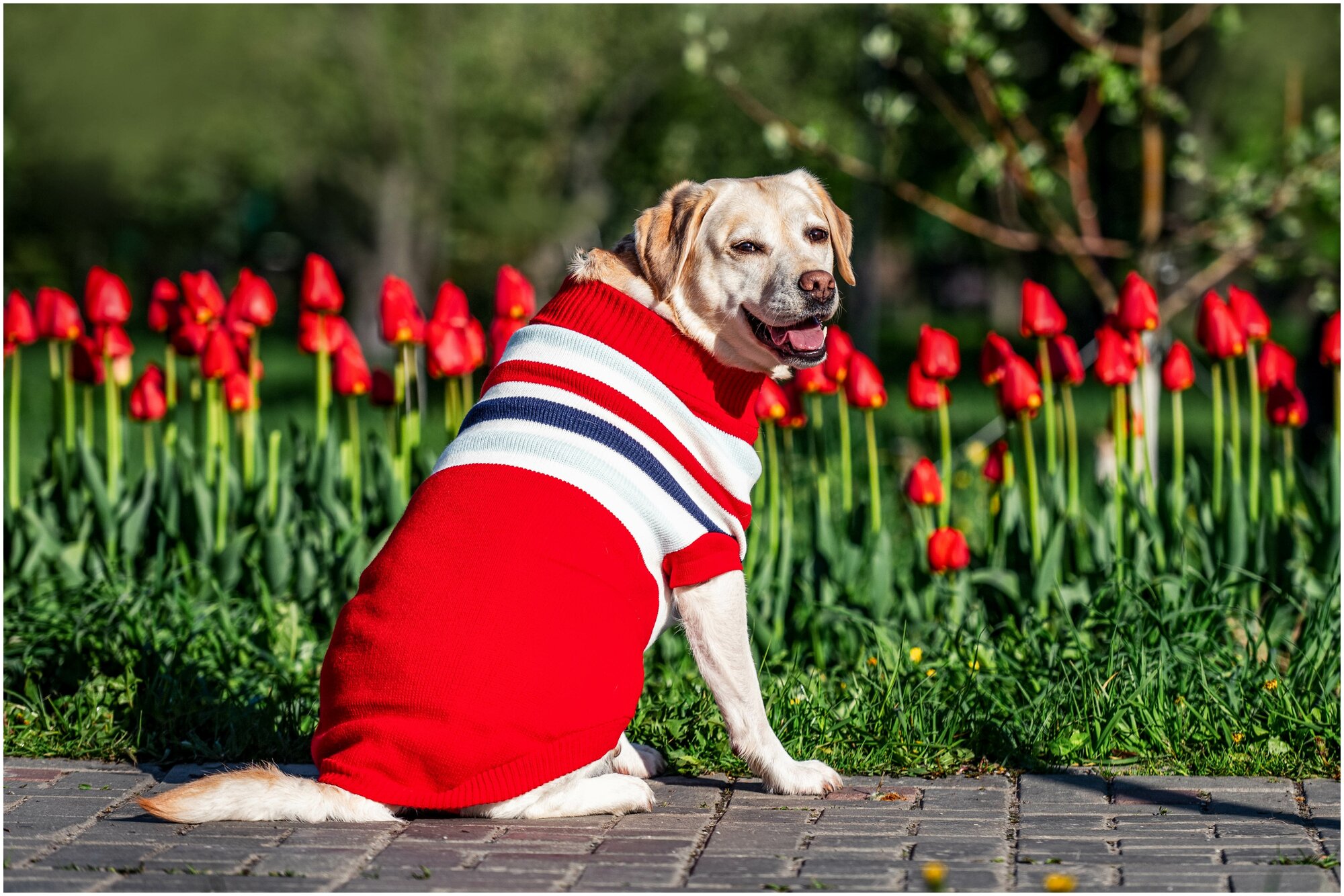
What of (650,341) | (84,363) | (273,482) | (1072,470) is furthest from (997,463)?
(84,363)

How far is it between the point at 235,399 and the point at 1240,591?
4.08 meters

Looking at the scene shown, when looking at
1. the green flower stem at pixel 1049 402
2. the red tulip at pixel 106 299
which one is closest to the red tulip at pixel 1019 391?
the green flower stem at pixel 1049 402

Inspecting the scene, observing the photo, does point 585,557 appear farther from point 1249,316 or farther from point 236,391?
point 1249,316

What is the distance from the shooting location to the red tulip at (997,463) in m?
5.80

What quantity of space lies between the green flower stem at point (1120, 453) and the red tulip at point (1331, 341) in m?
0.77

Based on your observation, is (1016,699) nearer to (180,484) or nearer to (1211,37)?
(180,484)

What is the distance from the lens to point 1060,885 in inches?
126

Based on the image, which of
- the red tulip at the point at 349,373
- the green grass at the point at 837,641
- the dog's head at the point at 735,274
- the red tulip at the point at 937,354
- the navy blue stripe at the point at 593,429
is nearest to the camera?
the navy blue stripe at the point at 593,429

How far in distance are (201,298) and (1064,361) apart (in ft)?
11.7

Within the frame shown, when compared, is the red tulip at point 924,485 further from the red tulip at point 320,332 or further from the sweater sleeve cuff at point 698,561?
the red tulip at point 320,332

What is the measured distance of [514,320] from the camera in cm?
593

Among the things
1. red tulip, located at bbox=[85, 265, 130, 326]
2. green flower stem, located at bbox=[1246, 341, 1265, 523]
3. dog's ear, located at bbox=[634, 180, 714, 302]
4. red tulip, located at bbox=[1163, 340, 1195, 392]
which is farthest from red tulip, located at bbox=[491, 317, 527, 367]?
green flower stem, located at bbox=[1246, 341, 1265, 523]

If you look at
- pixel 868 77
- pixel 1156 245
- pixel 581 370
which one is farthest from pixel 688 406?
pixel 868 77

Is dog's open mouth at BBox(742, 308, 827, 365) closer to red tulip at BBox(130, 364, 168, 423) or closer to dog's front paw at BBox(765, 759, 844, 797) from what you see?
dog's front paw at BBox(765, 759, 844, 797)
